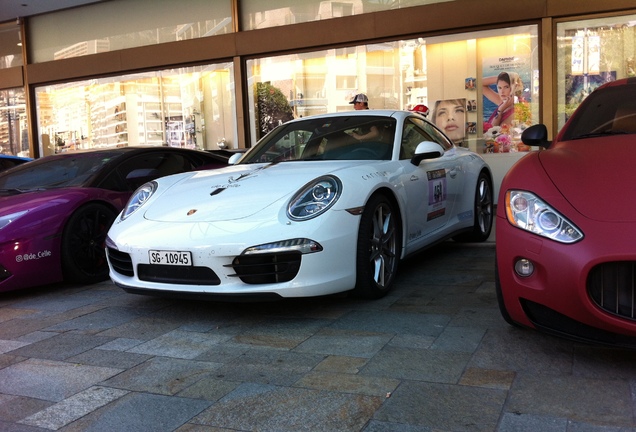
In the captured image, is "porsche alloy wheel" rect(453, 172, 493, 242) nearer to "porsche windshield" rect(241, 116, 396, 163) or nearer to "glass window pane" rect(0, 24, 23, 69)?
"porsche windshield" rect(241, 116, 396, 163)

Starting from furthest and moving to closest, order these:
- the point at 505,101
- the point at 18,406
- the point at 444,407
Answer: the point at 505,101
the point at 18,406
the point at 444,407

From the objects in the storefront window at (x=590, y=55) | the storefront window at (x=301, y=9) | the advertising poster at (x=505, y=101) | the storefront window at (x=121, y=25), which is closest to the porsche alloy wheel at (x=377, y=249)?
the advertising poster at (x=505, y=101)

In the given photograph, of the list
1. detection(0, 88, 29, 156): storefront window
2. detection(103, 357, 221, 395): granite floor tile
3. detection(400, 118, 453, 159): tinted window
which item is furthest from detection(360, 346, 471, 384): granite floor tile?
detection(0, 88, 29, 156): storefront window

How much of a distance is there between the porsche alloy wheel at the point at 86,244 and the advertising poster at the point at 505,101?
20.2 feet

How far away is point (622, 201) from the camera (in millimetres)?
2812

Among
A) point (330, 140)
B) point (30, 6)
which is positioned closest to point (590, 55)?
point (330, 140)

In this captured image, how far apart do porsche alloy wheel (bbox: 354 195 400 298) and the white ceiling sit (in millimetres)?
10474

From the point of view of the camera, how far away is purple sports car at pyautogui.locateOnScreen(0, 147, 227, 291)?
4895 mm

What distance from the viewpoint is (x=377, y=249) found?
4.26 meters

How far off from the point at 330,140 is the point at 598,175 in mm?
2468

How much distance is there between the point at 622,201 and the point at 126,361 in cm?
263

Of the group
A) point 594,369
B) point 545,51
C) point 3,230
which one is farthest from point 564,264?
point 545,51

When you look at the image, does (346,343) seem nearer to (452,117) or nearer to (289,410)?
(289,410)

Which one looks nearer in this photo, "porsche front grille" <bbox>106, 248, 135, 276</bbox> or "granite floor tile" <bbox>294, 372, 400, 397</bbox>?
"granite floor tile" <bbox>294, 372, 400, 397</bbox>
